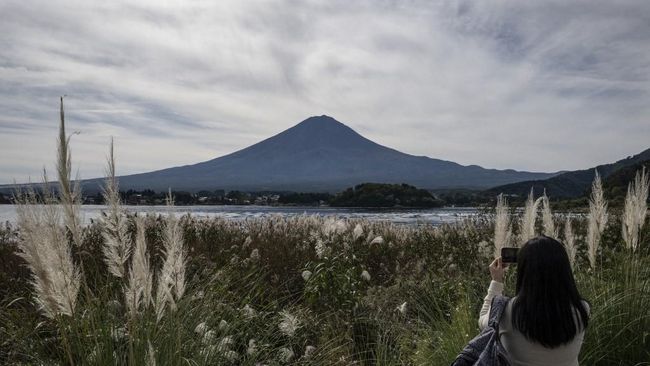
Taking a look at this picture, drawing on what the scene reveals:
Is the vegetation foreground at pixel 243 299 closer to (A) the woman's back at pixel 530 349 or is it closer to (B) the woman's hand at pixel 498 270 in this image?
(B) the woman's hand at pixel 498 270

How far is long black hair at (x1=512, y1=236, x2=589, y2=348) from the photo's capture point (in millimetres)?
3105

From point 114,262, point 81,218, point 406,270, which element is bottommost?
point 406,270

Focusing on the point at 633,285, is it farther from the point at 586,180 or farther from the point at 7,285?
the point at 586,180

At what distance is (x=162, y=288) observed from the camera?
3086mm

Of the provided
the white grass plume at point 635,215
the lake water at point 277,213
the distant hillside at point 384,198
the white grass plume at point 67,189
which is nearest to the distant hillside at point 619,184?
the lake water at point 277,213

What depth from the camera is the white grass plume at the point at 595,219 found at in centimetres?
574

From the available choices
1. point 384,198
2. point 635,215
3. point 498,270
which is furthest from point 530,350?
point 384,198

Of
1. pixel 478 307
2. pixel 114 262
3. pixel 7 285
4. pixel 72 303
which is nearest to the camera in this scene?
pixel 72 303

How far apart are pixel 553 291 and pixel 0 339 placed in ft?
13.3

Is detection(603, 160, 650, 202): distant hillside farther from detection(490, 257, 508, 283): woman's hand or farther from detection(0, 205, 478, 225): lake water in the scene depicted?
detection(490, 257, 508, 283): woman's hand

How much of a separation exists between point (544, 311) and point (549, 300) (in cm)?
7

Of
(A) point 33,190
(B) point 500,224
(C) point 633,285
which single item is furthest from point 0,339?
(C) point 633,285

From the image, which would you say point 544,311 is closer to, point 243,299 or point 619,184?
point 243,299

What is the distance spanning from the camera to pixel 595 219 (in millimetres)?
5984
